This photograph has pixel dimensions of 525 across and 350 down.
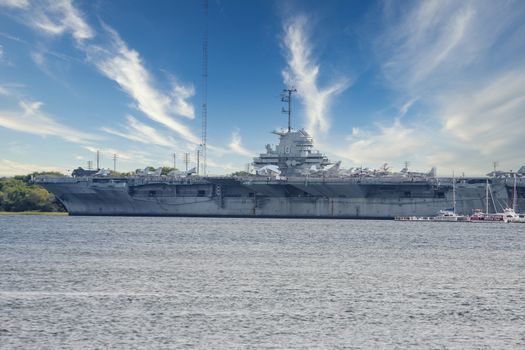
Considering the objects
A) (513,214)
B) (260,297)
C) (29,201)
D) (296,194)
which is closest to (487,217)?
(513,214)

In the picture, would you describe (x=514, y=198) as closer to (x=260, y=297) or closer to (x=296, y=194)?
(x=296, y=194)

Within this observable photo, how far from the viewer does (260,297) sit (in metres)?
17.1

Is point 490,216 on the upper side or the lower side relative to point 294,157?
lower

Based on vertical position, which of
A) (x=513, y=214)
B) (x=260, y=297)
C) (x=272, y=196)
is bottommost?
(x=260, y=297)

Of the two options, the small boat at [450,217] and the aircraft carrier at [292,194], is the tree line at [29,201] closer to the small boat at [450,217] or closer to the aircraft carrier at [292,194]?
the aircraft carrier at [292,194]

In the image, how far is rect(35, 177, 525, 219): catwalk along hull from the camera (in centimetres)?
5941

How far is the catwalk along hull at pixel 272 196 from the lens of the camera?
59406mm

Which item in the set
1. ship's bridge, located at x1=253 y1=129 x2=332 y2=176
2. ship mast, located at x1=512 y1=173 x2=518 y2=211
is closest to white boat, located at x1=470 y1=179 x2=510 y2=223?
ship mast, located at x1=512 y1=173 x2=518 y2=211

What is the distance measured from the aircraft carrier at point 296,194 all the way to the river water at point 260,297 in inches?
1102

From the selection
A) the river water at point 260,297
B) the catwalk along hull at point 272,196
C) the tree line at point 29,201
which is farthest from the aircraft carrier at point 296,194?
the river water at point 260,297

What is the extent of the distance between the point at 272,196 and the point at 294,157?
12.8 metres

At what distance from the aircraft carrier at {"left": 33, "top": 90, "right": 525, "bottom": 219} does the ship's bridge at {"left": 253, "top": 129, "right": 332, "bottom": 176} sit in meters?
1.56

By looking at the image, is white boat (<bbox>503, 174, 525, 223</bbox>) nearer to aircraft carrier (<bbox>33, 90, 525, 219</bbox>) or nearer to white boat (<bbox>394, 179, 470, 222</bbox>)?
aircraft carrier (<bbox>33, 90, 525, 219</bbox>)

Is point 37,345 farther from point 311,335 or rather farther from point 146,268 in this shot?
point 146,268
